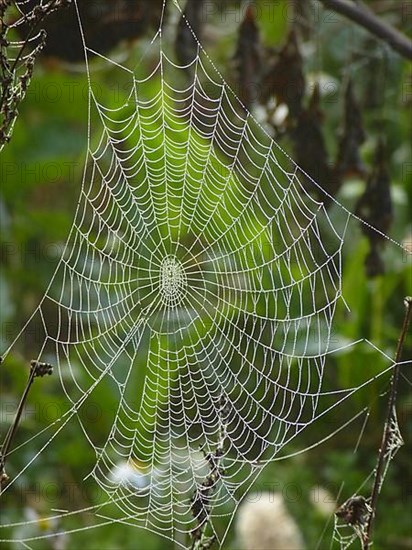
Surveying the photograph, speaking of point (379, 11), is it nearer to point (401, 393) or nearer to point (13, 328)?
point (401, 393)

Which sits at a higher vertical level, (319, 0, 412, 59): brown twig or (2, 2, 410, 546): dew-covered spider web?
(319, 0, 412, 59): brown twig

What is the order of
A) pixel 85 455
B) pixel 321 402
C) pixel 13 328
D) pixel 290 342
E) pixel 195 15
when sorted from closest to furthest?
pixel 195 15 < pixel 290 342 < pixel 321 402 < pixel 85 455 < pixel 13 328

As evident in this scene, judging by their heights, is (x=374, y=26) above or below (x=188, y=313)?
above

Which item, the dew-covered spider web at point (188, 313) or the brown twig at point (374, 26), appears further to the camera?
the dew-covered spider web at point (188, 313)

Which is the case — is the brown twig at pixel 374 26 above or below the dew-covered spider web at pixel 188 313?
above

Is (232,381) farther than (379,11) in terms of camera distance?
No

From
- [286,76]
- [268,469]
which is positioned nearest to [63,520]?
[268,469]

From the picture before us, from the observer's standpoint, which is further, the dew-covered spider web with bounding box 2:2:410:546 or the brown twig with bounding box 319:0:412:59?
the dew-covered spider web with bounding box 2:2:410:546

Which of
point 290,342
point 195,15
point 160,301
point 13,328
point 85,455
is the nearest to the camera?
point 195,15

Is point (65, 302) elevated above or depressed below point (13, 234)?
below

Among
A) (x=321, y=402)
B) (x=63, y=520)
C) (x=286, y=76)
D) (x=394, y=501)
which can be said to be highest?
(x=286, y=76)
